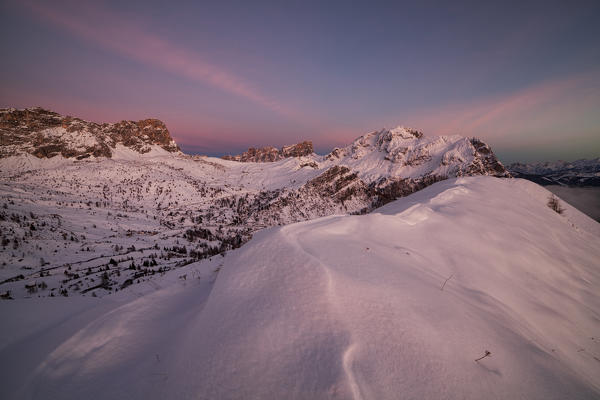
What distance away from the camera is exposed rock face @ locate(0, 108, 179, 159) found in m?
88.9

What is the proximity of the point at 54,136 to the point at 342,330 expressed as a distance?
154 metres

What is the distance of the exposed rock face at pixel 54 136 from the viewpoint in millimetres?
88938

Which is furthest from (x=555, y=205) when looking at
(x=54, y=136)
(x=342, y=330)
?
(x=54, y=136)

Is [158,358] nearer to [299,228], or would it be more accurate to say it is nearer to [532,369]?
[299,228]

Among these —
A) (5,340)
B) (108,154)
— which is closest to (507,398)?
(5,340)

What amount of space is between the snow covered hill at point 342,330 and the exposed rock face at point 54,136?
442ft

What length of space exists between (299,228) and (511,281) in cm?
466

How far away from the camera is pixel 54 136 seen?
3848 inches

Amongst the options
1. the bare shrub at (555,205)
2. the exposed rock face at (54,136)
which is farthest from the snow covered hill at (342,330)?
the exposed rock face at (54,136)

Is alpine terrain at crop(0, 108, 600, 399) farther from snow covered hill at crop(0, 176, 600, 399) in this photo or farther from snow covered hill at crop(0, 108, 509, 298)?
snow covered hill at crop(0, 108, 509, 298)

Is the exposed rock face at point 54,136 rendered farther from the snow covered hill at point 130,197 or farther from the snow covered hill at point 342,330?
the snow covered hill at point 342,330

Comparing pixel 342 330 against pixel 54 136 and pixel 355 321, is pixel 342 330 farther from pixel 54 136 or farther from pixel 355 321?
pixel 54 136

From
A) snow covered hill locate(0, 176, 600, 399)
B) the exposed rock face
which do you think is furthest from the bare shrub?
the exposed rock face

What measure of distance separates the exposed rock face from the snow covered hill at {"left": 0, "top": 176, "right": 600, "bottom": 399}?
135 meters
